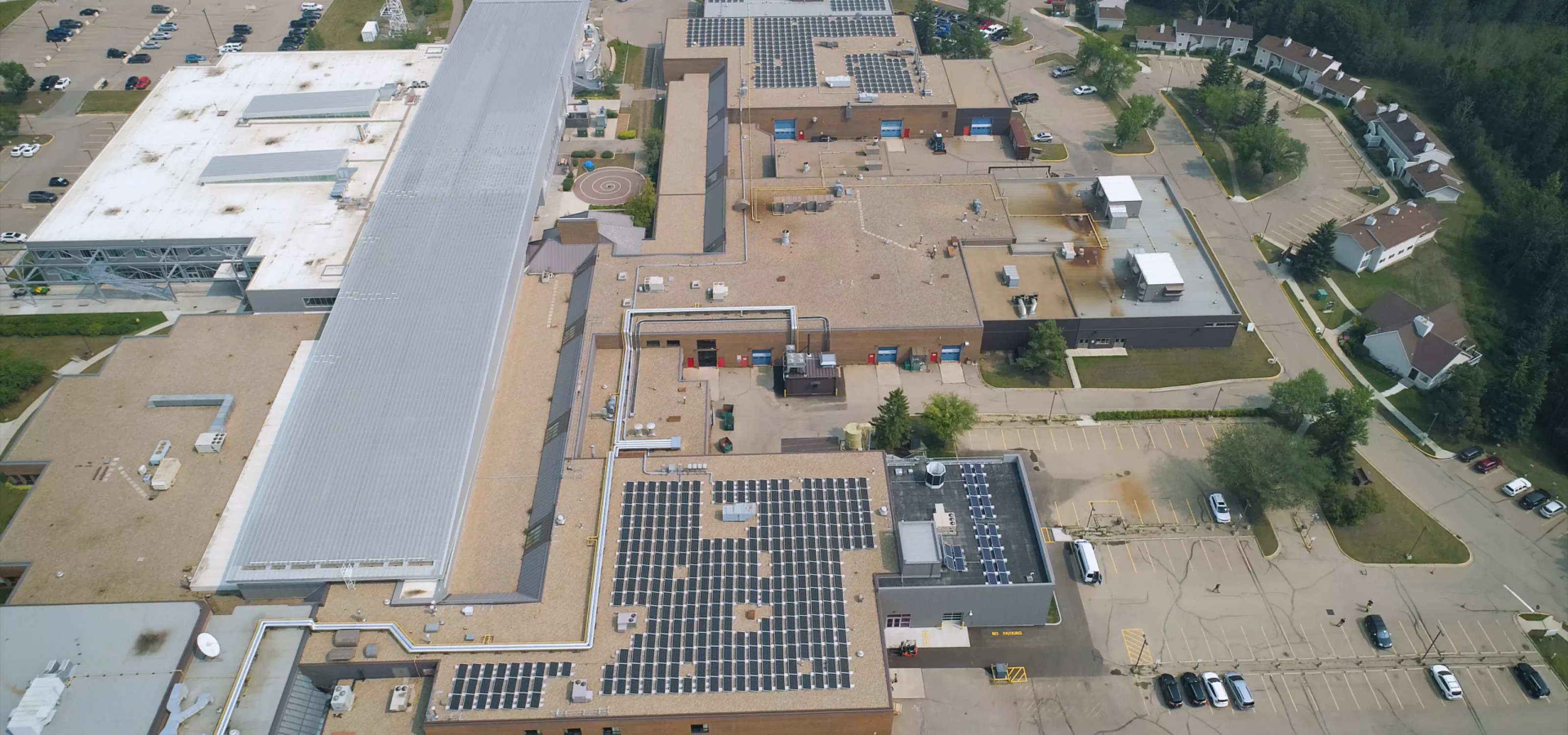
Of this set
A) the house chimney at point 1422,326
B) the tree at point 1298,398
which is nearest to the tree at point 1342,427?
the tree at point 1298,398

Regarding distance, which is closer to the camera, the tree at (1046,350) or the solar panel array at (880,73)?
the tree at (1046,350)

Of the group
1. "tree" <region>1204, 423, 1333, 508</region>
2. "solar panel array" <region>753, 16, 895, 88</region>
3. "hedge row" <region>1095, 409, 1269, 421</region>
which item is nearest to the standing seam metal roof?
"solar panel array" <region>753, 16, 895, 88</region>

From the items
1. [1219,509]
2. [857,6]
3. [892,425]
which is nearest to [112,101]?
[857,6]

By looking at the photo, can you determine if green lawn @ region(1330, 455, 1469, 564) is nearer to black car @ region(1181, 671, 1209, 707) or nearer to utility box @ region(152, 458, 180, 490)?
black car @ region(1181, 671, 1209, 707)

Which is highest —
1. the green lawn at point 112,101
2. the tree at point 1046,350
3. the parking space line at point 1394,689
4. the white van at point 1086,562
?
the green lawn at point 112,101

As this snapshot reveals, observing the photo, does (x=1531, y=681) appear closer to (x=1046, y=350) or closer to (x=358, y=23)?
(x=1046, y=350)

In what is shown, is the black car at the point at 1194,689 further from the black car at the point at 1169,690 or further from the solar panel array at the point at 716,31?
the solar panel array at the point at 716,31

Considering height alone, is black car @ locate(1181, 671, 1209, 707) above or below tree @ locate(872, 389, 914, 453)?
below

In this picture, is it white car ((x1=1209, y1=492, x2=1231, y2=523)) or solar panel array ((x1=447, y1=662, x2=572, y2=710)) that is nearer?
solar panel array ((x1=447, y1=662, x2=572, y2=710))

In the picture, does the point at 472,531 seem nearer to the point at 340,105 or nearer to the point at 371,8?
the point at 340,105
